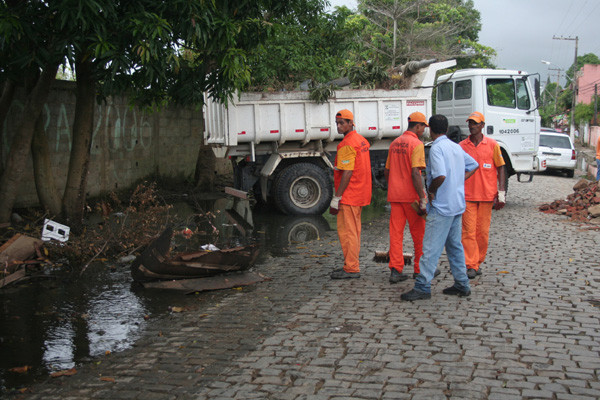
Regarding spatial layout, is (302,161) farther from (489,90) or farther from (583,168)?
(583,168)

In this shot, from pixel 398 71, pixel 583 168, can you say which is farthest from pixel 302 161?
pixel 583 168

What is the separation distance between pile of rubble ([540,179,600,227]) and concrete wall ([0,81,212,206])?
814cm

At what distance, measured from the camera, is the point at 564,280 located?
650 centimetres

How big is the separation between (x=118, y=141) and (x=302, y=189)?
438cm

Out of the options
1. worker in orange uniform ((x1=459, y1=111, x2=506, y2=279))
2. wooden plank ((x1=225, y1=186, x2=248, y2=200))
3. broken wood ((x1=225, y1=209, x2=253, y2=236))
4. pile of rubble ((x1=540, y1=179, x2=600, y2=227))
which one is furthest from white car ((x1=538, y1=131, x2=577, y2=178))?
worker in orange uniform ((x1=459, y1=111, x2=506, y2=279))

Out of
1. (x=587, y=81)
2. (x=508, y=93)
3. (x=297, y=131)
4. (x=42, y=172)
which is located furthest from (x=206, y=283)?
(x=587, y=81)

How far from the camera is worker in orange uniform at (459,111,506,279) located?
650 centimetres

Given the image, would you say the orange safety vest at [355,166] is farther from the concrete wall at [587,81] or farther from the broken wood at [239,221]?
the concrete wall at [587,81]

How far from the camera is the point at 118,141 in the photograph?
519 inches

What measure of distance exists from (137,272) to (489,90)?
9314 mm

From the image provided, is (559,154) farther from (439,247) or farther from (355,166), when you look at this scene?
(439,247)

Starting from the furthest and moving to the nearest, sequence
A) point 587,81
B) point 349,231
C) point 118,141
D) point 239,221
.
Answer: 1. point 587,81
2. point 118,141
3. point 239,221
4. point 349,231

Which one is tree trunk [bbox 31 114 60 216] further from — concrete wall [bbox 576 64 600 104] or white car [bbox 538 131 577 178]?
concrete wall [bbox 576 64 600 104]

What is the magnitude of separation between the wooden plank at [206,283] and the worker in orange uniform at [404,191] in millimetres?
1517
